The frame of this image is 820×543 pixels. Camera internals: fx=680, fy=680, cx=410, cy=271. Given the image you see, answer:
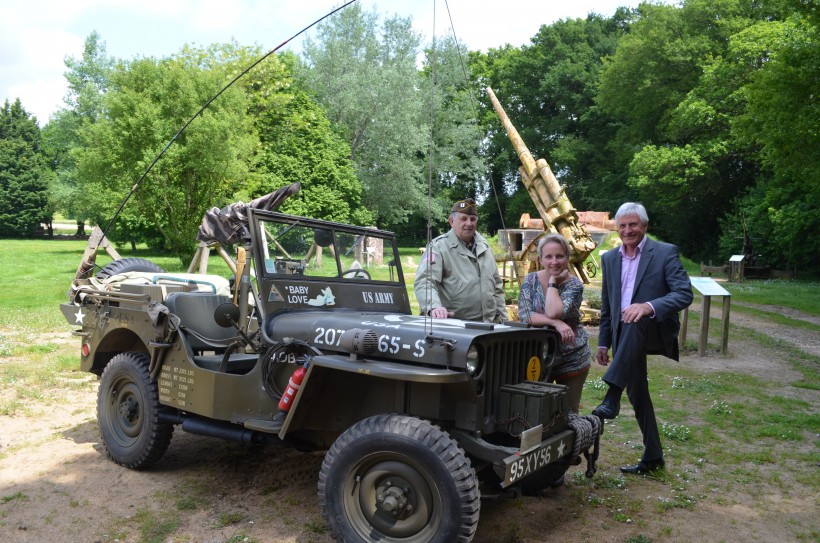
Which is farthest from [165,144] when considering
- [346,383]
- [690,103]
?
[690,103]

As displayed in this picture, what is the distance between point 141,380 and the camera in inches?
193

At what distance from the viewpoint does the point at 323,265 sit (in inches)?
196

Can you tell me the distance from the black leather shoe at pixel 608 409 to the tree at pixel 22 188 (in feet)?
180

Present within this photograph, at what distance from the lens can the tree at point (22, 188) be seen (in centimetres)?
5234

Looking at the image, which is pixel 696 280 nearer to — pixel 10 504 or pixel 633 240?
pixel 633 240

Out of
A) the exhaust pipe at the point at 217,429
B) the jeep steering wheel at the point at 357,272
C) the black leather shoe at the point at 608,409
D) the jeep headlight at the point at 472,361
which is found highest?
the jeep steering wheel at the point at 357,272

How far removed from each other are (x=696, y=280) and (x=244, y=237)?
7.88 m

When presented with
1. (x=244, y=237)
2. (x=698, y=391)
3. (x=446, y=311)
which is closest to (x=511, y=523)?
(x=446, y=311)

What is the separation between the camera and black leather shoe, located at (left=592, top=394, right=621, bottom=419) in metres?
4.63

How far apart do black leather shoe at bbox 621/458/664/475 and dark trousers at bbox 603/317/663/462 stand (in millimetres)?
340

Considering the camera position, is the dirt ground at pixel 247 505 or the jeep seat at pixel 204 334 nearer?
the dirt ground at pixel 247 505

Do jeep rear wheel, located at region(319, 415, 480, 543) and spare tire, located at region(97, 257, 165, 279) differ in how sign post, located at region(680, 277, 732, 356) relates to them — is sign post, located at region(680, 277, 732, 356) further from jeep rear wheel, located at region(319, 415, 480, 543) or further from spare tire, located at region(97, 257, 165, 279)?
jeep rear wheel, located at region(319, 415, 480, 543)

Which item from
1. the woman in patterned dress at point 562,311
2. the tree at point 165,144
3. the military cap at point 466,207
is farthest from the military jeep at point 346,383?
the tree at point 165,144

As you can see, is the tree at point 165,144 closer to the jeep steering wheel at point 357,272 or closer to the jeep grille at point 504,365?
the jeep steering wheel at point 357,272
